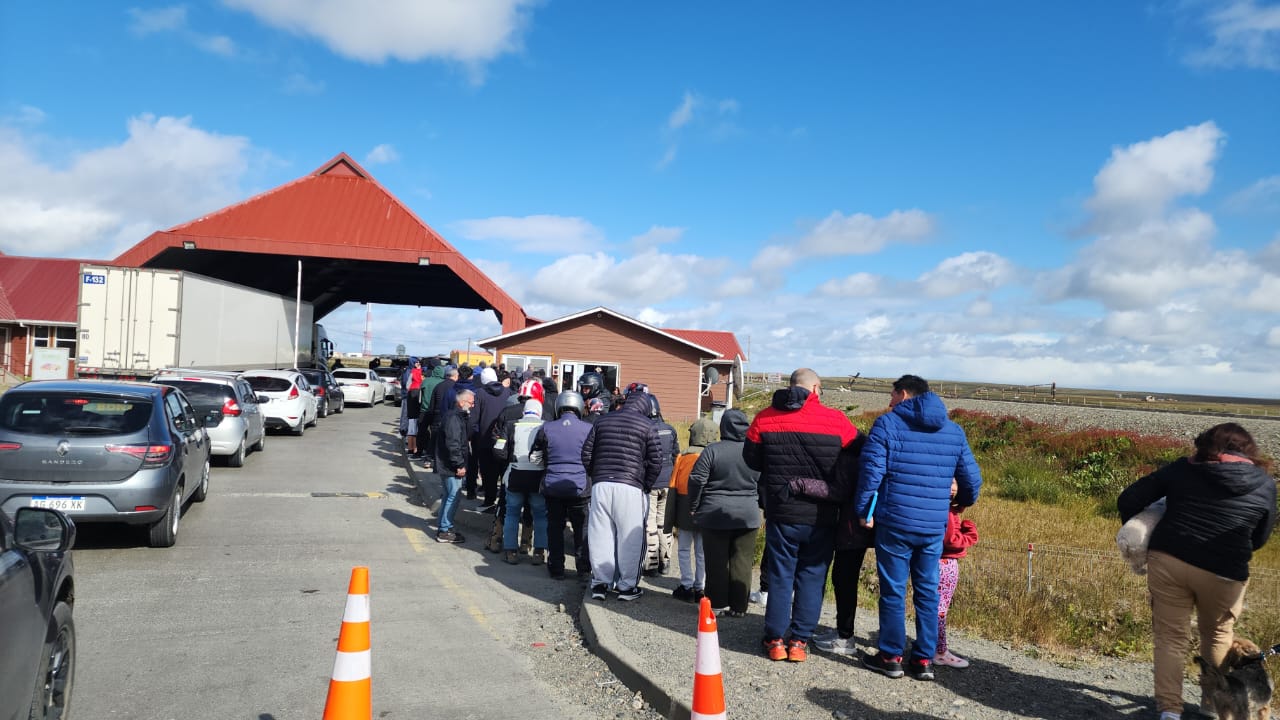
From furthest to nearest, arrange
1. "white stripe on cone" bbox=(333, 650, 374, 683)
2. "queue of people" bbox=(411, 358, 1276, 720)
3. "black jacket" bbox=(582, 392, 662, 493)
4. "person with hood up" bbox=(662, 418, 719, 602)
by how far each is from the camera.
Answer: "person with hood up" bbox=(662, 418, 719, 602) < "black jacket" bbox=(582, 392, 662, 493) < "queue of people" bbox=(411, 358, 1276, 720) < "white stripe on cone" bbox=(333, 650, 374, 683)

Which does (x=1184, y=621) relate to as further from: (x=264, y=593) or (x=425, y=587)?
(x=264, y=593)

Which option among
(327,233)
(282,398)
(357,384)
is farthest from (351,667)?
(357,384)

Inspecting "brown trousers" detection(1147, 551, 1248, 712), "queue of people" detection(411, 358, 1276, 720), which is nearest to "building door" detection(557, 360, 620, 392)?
"queue of people" detection(411, 358, 1276, 720)

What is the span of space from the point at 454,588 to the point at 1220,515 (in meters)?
5.94

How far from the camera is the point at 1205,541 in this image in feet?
15.6

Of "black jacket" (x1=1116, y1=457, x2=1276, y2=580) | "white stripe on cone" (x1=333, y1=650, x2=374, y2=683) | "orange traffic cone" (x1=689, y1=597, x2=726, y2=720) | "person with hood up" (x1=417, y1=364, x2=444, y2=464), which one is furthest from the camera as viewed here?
"person with hood up" (x1=417, y1=364, x2=444, y2=464)

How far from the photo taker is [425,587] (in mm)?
7957

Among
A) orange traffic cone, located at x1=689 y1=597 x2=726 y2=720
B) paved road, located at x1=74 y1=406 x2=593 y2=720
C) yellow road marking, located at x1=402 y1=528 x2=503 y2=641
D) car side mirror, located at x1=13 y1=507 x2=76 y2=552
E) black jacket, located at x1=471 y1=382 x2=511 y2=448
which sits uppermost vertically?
black jacket, located at x1=471 y1=382 x2=511 y2=448

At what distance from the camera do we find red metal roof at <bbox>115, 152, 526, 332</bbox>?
27594 millimetres

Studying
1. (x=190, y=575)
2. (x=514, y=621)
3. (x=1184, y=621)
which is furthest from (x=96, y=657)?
(x=1184, y=621)

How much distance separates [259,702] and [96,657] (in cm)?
145

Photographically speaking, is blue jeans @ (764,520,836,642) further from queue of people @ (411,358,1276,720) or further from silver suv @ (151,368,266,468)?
silver suv @ (151,368,266,468)

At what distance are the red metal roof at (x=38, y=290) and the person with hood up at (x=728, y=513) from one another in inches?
1562

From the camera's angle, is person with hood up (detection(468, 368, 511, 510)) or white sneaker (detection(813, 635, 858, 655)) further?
person with hood up (detection(468, 368, 511, 510))
